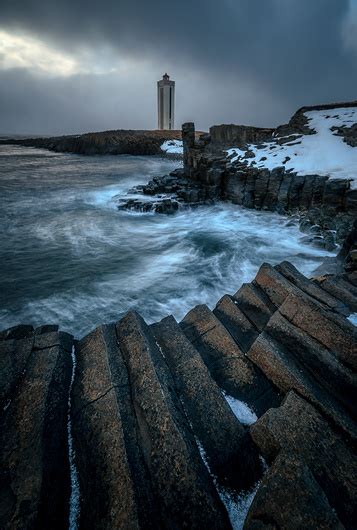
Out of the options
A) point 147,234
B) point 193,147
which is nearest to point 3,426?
point 147,234

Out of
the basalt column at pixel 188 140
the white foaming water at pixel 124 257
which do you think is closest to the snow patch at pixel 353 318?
the white foaming water at pixel 124 257

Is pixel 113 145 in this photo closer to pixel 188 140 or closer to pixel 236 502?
pixel 188 140

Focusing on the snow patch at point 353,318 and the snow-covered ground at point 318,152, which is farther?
the snow-covered ground at point 318,152

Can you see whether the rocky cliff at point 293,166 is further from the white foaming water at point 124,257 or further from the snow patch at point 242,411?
the snow patch at point 242,411

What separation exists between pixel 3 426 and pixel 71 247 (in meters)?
7.96

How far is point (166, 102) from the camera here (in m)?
118

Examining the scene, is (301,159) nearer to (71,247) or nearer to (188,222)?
(188,222)

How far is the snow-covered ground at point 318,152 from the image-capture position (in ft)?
39.4

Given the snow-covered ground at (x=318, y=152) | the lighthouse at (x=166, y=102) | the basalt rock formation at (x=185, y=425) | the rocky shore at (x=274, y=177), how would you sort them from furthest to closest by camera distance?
the lighthouse at (x=166, y=102)
the snow-covered ground at (x=318, y=152)
the rocky shore at (x=274, y=177)
the basalt rock formation at (x=185, y=425)

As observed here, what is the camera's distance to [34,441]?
2148 mm

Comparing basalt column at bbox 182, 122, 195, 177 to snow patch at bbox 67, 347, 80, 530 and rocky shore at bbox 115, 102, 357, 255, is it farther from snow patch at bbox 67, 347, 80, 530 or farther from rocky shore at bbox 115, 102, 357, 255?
snow patch at bbox 67, 347, 80, 530

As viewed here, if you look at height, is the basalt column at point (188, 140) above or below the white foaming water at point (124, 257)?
above

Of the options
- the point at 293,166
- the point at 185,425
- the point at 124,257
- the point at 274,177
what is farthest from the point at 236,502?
the point at 293,166

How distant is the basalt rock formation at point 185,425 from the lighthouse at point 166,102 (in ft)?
431
